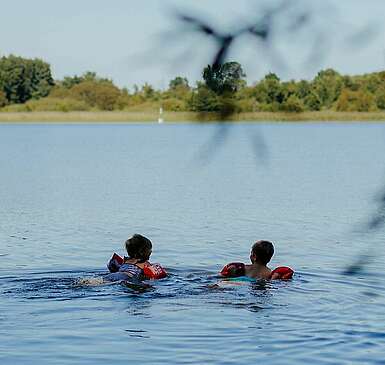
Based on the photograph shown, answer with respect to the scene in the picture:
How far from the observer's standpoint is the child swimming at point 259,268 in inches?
428

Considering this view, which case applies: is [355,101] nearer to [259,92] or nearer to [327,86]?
[327,86]

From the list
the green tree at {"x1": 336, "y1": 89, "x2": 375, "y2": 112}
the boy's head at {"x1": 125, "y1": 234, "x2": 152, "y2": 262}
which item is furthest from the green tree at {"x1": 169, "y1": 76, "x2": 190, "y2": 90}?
the boy's head at {"x1": 125, "y1": 234, "x2": 152, "y2": 262}

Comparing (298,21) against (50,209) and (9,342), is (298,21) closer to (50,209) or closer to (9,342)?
(9,342)

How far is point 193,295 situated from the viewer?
1080cm

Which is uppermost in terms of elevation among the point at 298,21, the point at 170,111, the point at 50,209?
the point at 298,21

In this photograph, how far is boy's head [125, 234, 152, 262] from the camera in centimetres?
1087

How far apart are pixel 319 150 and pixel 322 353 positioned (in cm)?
3317

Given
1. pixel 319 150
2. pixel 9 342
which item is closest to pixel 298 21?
pixel 9 342

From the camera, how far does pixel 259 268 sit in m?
11.1

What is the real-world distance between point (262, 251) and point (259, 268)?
257 millimetres

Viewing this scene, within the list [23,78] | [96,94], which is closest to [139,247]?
[96,94]

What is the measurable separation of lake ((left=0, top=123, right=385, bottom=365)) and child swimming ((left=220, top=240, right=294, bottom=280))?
118 mm

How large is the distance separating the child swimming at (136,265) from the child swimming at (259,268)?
0.81 meters

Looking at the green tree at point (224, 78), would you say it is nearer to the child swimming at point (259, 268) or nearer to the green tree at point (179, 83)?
the green tree at point (179, 83)
